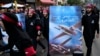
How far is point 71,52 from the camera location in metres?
11.4

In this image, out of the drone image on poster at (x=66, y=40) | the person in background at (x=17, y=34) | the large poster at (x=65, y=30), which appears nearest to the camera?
the person in background at (x=17, y=34)

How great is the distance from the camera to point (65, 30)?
11391mm

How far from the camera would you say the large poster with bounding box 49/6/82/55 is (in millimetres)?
11195

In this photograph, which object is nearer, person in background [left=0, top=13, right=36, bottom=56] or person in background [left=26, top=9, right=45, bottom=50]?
person in background [left=0, top=13, right=36, bottom=56]

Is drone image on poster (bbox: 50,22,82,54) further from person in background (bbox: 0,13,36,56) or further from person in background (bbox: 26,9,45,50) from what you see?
person in background (bbox: 0,13,36,56)

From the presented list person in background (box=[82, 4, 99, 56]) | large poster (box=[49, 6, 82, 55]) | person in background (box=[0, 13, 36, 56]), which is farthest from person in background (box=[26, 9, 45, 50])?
person in background (box=[0, 13, 36, 56])

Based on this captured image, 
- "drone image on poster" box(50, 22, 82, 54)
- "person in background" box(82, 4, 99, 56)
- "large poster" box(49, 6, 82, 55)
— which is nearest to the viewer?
"large poster" box(49, 6, 82, 55)

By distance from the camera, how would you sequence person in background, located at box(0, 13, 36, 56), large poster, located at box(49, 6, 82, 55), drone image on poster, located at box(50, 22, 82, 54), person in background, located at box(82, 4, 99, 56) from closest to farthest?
1. person in background, located at box(0, 13, 36, 56)
2. large poster, located at box(49, 6, 82, 55)
3. drone image on poster, located at box(50, 22, 82, 54)
4. person in background, located at box(82, 4, 99, 56)

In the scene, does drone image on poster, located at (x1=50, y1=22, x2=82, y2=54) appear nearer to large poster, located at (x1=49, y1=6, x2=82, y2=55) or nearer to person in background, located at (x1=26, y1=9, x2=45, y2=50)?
large poster, located at (x1=49, y1=6, x2=82, y2=55)

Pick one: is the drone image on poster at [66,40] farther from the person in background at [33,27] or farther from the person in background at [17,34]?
the person in background at [17,34]

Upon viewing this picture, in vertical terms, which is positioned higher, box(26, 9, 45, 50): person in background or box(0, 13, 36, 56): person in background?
box(0, 13, 36, 56): person in background

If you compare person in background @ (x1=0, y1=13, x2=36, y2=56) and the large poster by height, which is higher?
person in background @ (x1=0, y1=13, x2=36, y2=56)

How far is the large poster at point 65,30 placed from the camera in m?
11.2

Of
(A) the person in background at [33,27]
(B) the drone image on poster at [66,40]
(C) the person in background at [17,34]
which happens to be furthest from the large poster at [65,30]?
(C) the person in background at [17,34]
